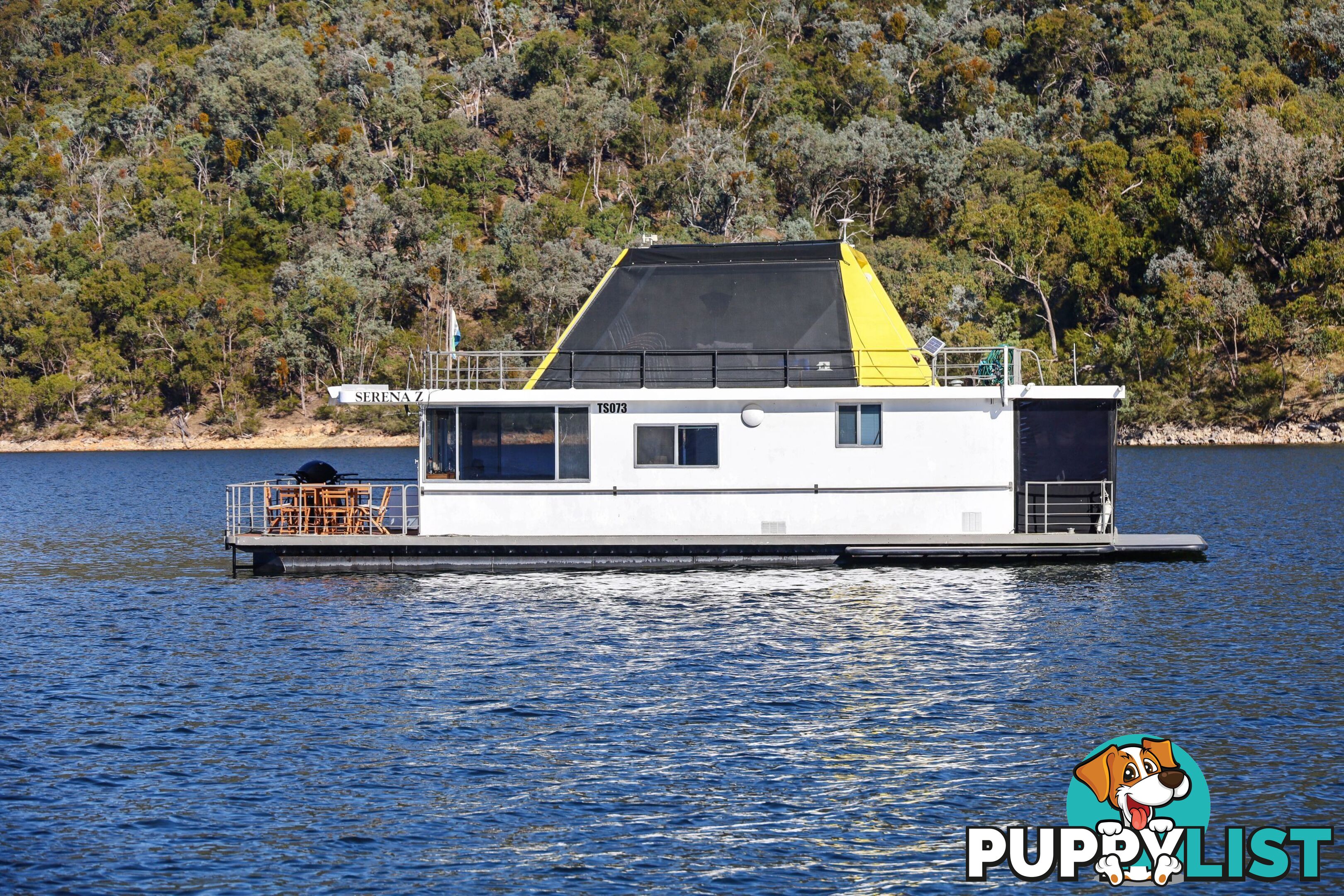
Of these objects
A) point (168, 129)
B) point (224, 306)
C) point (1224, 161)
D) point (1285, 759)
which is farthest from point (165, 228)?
point (1285, 759)

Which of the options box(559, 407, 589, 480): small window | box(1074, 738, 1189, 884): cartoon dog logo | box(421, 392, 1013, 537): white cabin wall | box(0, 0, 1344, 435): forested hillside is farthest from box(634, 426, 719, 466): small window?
box(0, 0, 1344, 435): forested hillside

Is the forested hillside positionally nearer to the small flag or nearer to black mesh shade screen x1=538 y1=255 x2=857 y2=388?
black mesh shade screen x1=538 y1=255 x2=857 y2=388

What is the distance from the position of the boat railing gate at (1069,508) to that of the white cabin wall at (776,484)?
432 millimetres

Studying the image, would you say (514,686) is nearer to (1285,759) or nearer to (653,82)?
(1285,759)

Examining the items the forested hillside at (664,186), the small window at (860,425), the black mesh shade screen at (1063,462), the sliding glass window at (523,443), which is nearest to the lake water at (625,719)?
the black mesh shade screen at (1063,462)

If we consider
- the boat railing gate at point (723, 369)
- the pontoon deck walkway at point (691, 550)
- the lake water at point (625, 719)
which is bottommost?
the lake water at point (625, 719)

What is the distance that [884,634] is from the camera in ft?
72.5

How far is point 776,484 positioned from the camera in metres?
26.6

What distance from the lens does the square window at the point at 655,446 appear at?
26.8m

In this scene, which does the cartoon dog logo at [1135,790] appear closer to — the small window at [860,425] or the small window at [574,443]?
the small window at [860,425]

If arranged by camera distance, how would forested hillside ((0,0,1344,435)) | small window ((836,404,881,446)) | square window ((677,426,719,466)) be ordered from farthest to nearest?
forested hillside ((0,0,1344,435)) < square window ((677,426,719,466)) < small window ((836,404,881,446))

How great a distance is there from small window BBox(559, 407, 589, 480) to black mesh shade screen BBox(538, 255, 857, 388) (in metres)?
0.97

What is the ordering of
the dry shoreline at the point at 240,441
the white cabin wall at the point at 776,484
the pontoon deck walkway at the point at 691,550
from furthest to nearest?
the dry shoreline at the point at 240,441 < the white cabin wall at the point at 776,484 < the pontoon deck walkway at the point at 691,550

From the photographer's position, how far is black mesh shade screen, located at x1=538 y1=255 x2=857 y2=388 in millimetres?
27844
